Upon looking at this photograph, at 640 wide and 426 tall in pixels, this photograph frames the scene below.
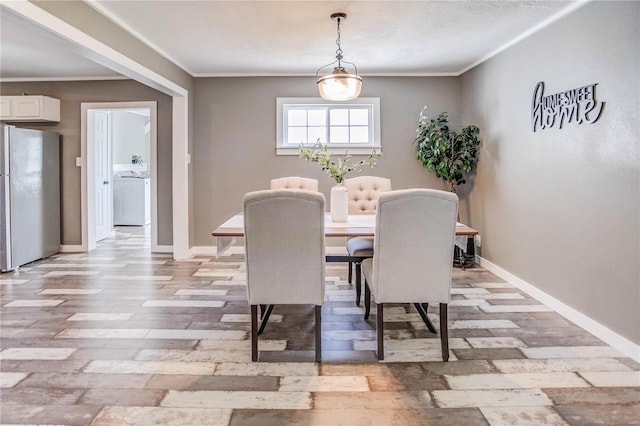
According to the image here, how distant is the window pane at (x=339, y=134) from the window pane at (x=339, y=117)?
0.06 metres

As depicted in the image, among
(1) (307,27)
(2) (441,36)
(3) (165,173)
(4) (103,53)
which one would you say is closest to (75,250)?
(3) (165,173)

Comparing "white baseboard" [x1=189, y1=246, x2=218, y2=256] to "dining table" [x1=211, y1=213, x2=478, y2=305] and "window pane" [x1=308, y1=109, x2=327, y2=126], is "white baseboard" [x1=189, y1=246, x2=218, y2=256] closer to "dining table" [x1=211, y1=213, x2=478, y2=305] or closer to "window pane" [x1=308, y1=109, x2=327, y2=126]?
"window pane" [x1=308, y1=109, x2=327, y2=126]

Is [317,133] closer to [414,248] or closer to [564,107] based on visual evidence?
[564,107]

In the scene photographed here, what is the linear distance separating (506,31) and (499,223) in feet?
5.98

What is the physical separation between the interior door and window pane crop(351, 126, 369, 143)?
3867 millimetres

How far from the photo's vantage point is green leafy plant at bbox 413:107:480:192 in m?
4.74

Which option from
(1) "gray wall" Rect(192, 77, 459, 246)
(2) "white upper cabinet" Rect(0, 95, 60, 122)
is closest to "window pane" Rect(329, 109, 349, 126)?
(1) "gray wall" Rect(192, 77, 459, 246)

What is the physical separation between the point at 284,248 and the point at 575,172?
2.23 meters

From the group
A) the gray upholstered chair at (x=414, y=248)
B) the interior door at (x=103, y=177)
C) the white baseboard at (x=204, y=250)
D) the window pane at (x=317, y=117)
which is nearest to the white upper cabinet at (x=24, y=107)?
the interior door at (x=103, y=177)

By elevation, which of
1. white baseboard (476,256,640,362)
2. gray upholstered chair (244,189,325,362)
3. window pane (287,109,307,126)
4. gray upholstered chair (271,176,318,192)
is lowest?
white baseboard (476,256,640,362)

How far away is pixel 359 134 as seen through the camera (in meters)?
5.56

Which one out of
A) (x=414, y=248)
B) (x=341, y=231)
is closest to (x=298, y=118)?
(x=341, y=231)

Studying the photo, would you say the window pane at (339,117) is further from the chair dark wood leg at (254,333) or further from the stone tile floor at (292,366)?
the chair dark wood leg at (254,333)

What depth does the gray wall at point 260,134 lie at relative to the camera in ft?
17.7
